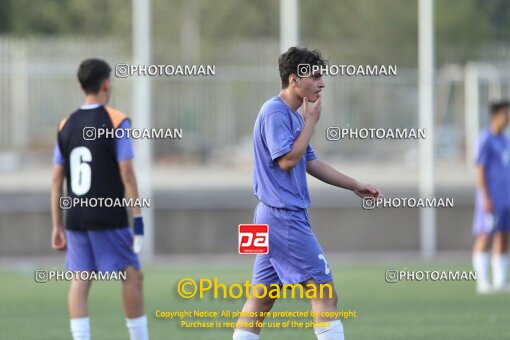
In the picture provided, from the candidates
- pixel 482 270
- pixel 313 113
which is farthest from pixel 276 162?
pixel 482 270

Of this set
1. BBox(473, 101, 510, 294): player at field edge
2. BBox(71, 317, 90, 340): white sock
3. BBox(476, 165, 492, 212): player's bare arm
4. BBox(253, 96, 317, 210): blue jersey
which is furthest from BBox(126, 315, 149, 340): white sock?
BBox(476, 165, 492, 212): player's bare arm

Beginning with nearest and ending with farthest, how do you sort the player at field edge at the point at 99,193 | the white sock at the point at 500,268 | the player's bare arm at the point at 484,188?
the player at field edge at the point at 99,193
the player's bare arm at the point at 484,188
the white sock at the point at 500,268

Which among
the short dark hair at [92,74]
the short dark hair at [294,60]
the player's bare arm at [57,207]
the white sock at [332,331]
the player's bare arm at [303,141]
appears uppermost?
the short dark hair at [92,74]

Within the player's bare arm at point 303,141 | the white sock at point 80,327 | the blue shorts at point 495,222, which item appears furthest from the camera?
the blue shorts at point 495,222

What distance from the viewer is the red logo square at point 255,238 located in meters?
7.64

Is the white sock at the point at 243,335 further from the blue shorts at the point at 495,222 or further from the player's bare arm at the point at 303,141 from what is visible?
the blue shorts at the point at 495,222

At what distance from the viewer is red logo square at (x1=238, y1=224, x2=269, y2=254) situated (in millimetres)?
7645

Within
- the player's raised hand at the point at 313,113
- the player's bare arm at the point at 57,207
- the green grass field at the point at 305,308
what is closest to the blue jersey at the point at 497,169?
the green grass field at the point at 305,308

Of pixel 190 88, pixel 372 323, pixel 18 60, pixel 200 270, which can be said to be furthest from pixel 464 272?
pixel 18 60

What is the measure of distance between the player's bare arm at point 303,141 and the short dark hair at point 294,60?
31 centimetres

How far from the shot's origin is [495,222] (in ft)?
47.9

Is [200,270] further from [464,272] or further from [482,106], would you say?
[482,106]

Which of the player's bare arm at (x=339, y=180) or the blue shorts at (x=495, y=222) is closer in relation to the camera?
the player's bare arm at (x=339, y=180)

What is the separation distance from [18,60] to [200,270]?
19.0ft
